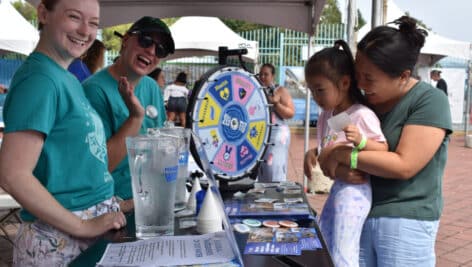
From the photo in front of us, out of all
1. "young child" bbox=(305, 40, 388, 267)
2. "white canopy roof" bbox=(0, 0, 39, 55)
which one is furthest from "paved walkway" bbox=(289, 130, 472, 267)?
"white canopy roof" bbox=(0, 0, 39, 55)

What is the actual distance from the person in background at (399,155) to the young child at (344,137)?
0.10ft

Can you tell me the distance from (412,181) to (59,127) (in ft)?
3.60

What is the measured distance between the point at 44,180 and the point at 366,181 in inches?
38.3

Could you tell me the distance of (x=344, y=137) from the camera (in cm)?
153

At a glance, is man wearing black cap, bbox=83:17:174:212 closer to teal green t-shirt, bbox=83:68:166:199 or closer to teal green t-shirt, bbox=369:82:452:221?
teal green t-shirt, bbox=83:68:166:199

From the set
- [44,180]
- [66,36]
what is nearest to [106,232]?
[44,180]

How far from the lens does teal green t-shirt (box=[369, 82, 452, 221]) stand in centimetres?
150

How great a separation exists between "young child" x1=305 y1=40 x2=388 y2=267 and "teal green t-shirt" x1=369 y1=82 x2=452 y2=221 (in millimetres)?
62

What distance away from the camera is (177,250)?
1146mm

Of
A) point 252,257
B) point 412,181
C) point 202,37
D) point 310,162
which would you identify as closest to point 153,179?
point 252,257

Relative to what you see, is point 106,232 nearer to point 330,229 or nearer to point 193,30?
point 330,229

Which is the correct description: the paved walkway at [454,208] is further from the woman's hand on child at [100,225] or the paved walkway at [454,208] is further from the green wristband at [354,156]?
the woman's hand on child at [100,225]

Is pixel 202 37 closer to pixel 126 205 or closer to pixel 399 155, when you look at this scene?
pixel 126 205

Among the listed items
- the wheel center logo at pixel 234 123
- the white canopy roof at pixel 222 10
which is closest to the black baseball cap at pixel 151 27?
the wheel center logo at pixel 234 123
